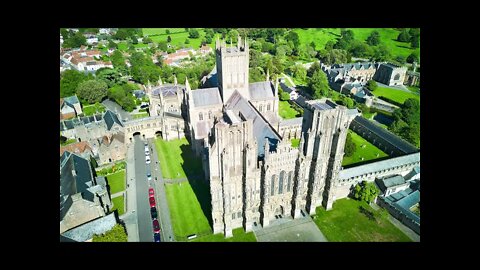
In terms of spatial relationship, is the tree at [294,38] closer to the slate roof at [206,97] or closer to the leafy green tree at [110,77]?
the leafy green tree at [110,77]

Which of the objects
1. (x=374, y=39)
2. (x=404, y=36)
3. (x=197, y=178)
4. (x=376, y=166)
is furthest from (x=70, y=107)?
(x=404, y=36)

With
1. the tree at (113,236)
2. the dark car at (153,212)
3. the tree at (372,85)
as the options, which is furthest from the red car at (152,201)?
the tree at (372,85)

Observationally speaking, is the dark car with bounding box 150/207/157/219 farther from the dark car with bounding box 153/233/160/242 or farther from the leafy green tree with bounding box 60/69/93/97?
the leafy green tree with bounding box 60/69/93/97

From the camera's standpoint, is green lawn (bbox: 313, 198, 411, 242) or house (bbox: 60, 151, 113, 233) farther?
green lawn (bbox: 313, 198, 411, 242)

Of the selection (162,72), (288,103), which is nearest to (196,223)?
(288,103)

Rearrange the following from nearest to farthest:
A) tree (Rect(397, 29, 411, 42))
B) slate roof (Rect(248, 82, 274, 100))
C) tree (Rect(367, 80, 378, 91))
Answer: slate roof (Rect(248, 82, 274, 100)) → tree (Rect(367, 80, 378, 91)) → tree (Rect(397, 29, 411, 42))

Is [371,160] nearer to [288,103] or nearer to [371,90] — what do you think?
[288,103]

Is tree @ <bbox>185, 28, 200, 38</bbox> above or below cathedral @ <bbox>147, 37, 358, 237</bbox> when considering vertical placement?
above

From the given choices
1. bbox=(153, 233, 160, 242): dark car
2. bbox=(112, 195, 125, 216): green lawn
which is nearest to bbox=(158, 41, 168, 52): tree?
bbox=(112, 195, 125, 216): green lawn
